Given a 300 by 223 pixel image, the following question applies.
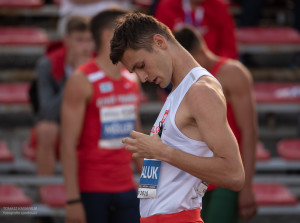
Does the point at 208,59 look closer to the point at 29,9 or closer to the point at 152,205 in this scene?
the point at 152,205

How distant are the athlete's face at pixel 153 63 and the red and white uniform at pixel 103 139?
146 centimetres

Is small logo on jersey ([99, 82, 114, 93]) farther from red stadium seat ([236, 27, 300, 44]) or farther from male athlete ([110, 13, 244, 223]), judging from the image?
red stadium seat ([236, 27, 300, 44])

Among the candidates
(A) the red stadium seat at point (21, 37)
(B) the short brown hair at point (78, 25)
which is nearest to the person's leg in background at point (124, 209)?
(B) the short brown hair at point (78, 25)

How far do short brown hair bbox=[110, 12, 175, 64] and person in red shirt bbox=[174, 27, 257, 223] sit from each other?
1.23 meters

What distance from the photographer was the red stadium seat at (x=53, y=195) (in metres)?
5.40

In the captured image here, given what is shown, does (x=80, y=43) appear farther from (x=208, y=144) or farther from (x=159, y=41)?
(x=208, y=144)

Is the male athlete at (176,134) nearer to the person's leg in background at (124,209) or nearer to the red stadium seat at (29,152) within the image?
the person's leg in background at (124,209)

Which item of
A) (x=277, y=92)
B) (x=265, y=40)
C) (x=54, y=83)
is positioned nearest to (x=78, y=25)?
(x=54, y=83)

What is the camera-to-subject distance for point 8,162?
5.71m

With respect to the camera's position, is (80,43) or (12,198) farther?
(12,198)

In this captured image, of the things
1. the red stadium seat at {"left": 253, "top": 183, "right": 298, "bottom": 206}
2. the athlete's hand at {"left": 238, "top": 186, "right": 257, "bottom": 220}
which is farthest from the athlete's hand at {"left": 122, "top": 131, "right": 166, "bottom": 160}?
the red stadium seat at {"left": 253, "top": 183, "right": 298, "bottom": 206}

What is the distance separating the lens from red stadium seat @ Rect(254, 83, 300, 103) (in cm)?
654

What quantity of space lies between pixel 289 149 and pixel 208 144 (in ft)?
12.0

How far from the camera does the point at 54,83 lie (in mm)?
5273
